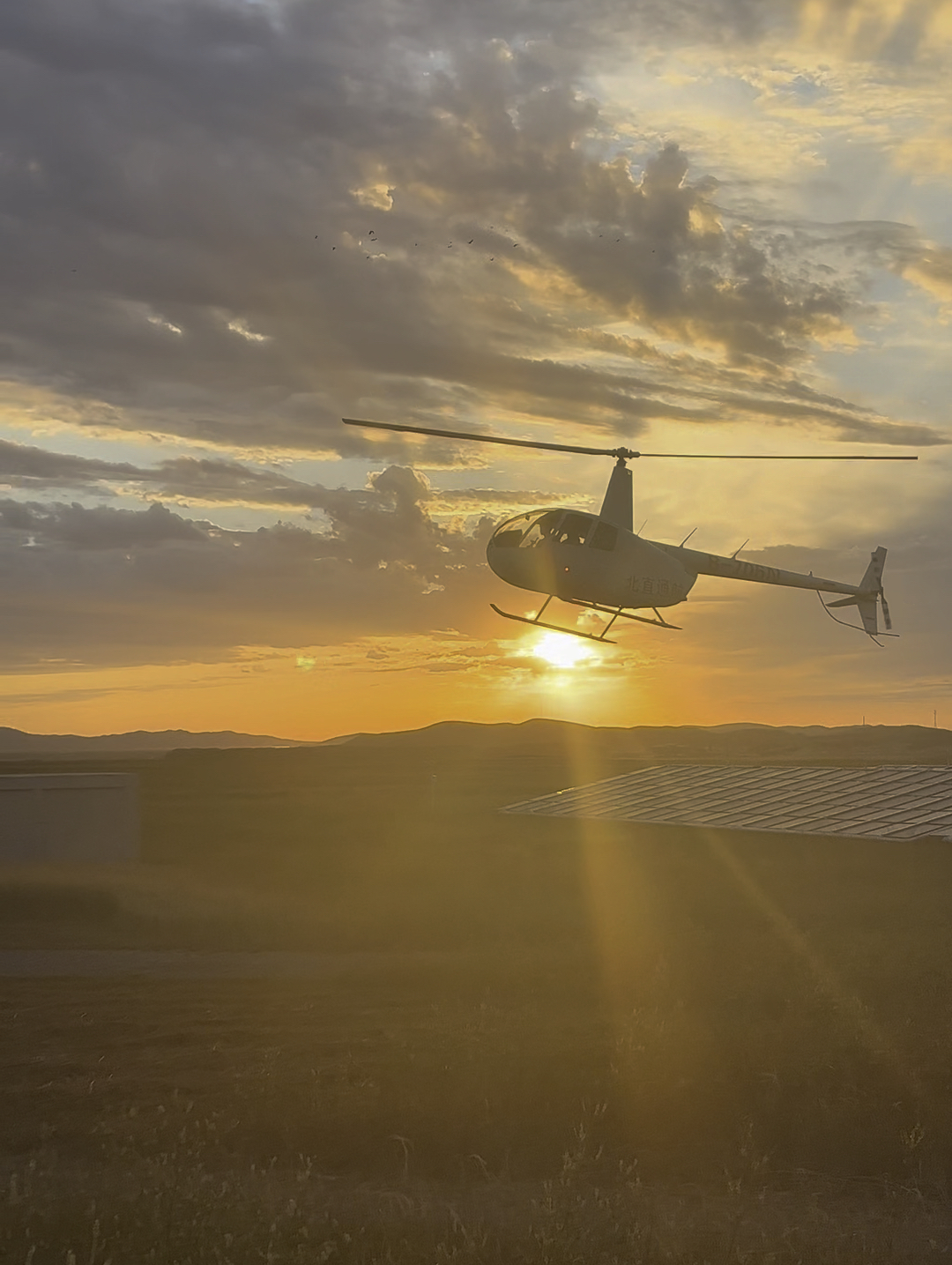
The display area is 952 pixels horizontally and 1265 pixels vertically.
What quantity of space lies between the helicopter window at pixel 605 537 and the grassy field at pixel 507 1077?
36.0 feet

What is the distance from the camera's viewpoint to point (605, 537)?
1364 inches

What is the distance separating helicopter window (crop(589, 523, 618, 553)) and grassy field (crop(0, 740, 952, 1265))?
1098cm

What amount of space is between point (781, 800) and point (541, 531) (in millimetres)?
20095

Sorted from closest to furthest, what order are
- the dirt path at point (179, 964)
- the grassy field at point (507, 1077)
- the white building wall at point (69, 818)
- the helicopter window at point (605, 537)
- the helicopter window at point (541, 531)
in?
the grassy field at point (507, 1077)
the dirt path at point (179, 964)
the helicopter window at point (541, 531)
the helicopter window at point (605, 537)
the white building wall at point (69, 818)

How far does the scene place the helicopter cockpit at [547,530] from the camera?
3384 centimetres

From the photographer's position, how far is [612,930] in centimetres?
3706

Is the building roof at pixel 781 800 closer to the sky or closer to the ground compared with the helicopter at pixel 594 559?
closer to the ground

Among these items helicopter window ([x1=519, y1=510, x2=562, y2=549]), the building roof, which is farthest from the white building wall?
helicopter window ([x1=519, y1=510, x2=562, y2=549])

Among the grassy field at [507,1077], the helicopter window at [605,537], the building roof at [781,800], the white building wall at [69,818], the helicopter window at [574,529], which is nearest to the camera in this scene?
the grassy field at [507,1077]

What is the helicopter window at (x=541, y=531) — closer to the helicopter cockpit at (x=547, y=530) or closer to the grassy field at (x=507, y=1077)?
the helicopter cockpit at (x=547, y=530)

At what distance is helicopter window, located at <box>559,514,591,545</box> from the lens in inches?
1336

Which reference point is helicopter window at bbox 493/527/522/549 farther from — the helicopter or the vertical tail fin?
the vertical tail fin

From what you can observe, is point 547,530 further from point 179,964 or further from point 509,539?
point 179,964

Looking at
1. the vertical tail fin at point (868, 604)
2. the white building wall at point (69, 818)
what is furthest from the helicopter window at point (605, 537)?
the white building wall at point (69, 818)
